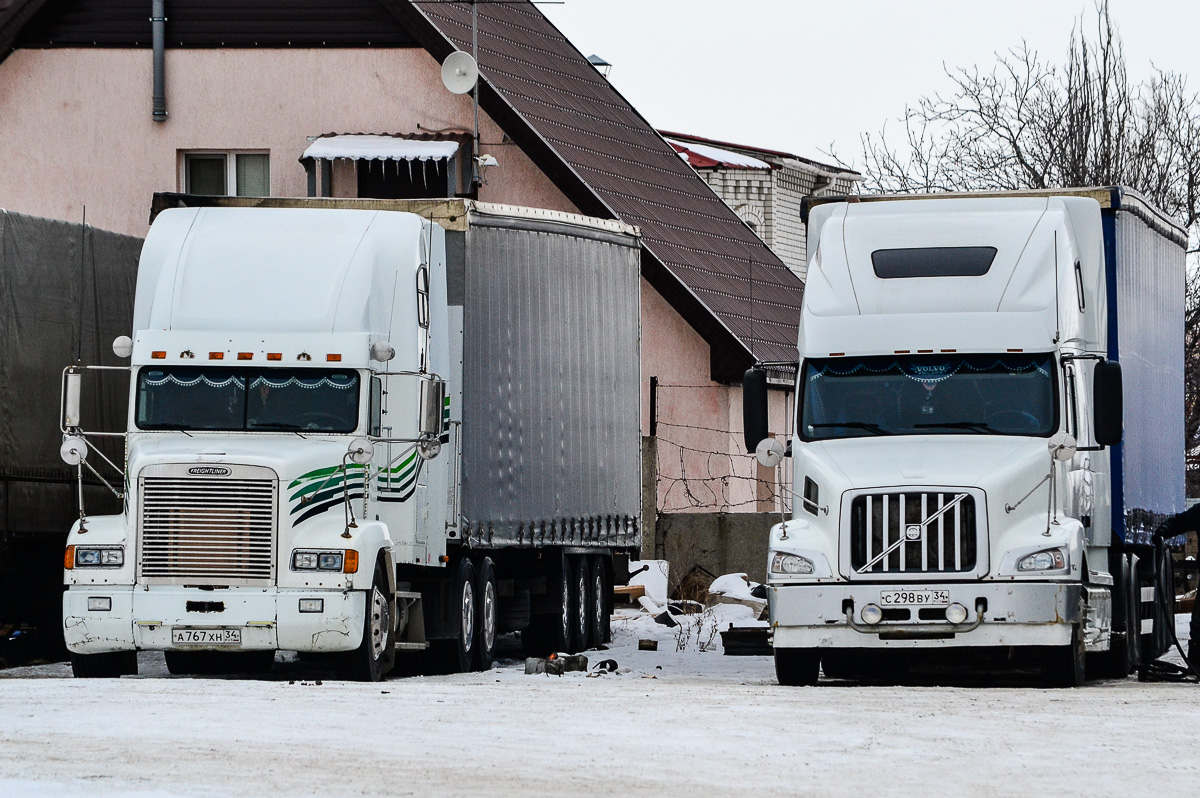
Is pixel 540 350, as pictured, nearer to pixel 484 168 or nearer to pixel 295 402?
pixel 295 402

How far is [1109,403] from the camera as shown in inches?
662

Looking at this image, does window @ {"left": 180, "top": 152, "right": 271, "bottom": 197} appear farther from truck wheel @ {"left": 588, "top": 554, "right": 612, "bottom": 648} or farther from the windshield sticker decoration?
the windshield sticker decoration

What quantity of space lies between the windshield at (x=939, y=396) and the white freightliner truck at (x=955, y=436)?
0.6 inches

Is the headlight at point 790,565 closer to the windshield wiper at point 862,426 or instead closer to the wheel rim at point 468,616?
the windshield wiper at point 862,426

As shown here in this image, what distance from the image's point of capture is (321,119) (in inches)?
1284

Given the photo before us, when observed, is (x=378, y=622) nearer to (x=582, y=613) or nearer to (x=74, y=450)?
(x=74, y=450)

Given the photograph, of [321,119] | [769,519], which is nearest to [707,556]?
[769,519]

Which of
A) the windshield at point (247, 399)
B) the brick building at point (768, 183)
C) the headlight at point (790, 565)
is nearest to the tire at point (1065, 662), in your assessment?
the headlight at point (790, 565)

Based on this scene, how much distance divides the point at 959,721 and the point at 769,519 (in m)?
16.4

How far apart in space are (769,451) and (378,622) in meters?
3.27

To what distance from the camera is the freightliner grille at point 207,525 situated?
16.5 m

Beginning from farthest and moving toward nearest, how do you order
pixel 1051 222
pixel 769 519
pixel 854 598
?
pixel 769 519 → pixel 1051 222 → pixel 854 598

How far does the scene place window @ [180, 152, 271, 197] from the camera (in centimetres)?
3297

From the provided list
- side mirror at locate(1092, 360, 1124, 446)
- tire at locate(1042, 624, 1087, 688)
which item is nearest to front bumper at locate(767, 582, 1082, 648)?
tire at locate(1042, 624, 1087, 688)
